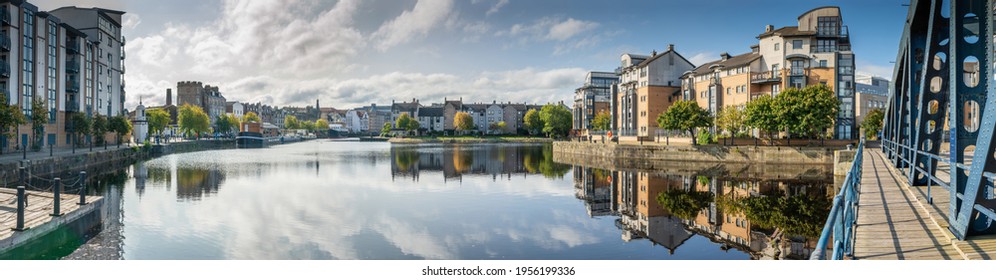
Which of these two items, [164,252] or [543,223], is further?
[543,223]

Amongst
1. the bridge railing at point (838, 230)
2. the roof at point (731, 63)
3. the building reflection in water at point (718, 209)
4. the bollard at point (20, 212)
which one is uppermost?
the roof at point (731, 63)

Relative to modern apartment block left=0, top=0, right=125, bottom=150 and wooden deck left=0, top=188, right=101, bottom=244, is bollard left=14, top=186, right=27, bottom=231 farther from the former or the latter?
modern apartment block left=0, top=0, right=125, bottom=150

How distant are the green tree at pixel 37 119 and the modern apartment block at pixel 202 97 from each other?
34.6 feet

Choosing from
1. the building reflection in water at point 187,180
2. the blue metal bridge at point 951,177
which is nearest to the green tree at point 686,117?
the building reflection in water at point 187,180

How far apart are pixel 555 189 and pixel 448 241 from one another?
7626 millimetres

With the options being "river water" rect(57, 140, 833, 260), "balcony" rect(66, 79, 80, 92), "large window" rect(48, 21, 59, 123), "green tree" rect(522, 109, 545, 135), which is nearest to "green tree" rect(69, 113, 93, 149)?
"balcony" rect(66, 79, 80, 92)

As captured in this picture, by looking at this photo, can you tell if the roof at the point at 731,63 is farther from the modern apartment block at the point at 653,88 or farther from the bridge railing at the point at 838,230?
the bridge railing at the point at 838,230

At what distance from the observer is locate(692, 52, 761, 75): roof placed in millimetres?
27375

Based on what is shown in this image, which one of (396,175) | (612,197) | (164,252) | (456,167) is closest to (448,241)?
(164,252)

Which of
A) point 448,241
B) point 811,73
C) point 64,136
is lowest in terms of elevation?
point 448,241

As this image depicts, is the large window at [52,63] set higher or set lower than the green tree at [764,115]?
higher

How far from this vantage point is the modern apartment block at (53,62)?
53.7 ft

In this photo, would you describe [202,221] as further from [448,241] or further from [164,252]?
[448,241]
